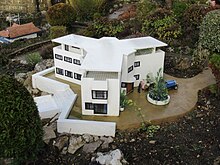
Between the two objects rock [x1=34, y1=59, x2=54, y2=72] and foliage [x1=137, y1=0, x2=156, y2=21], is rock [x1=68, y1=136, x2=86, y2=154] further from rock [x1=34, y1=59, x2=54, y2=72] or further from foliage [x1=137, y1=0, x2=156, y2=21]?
foliage [x1=137, y1=0, x2=156, y2=21]

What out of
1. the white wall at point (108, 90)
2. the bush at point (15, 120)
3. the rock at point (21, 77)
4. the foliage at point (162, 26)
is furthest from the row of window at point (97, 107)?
the foliage at point (162, 26)

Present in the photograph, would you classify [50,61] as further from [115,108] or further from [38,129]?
[38,129]

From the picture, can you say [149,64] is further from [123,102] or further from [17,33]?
[17,33]

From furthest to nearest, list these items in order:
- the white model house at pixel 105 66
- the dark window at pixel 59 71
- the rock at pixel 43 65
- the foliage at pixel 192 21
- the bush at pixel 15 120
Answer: the foliage at pixel 192 21 < the rock at pixel 43 65 < the dark window at pixel 59 71 < the white model house at pixel 105 66 < the bush at pixel 15 120

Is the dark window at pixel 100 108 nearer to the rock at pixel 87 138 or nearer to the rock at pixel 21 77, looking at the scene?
the rock at pixel 87 138

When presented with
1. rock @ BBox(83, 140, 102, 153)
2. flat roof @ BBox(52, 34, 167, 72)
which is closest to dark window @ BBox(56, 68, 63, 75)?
flat roof @ BBox(52, 34, 167, 72)

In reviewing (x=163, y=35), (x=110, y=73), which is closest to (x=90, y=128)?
(x=110, y=73)
